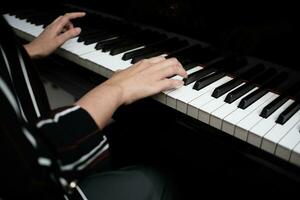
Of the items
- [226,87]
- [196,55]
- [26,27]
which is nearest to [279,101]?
[226,87]

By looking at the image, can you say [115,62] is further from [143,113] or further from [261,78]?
[143,113]

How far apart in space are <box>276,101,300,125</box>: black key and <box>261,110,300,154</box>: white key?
1 centimetres

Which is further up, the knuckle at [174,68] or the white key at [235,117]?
the knuckle at [174,68]

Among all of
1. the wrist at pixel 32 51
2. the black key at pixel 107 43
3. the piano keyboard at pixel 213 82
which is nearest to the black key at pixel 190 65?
the piano keyboard at pixel 213 82

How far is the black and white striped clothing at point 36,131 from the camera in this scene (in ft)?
1.78

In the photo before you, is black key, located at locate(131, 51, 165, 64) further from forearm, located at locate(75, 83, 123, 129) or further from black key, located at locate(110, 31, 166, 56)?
forearm, located at locate(75, 83, 123, 129)

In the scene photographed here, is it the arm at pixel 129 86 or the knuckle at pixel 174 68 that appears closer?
the arm at pixel 129 86

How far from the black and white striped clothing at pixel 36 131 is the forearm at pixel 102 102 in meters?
0.08

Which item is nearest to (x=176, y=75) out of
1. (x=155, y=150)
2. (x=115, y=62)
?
(x=115, y=62)

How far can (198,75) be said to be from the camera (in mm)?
1000

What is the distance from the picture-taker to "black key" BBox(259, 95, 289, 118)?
0.82 metres

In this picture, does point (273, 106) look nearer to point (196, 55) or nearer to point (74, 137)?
point (196, 55)

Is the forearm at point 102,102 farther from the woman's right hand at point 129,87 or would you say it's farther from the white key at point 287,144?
the white key at point 287,144

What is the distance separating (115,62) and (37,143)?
22.7 inches
